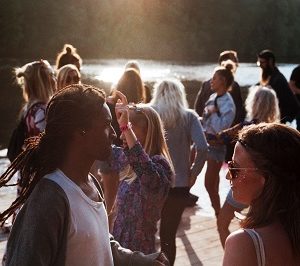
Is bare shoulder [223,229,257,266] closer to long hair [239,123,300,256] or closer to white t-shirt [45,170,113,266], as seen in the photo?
long hair [239,123,300,256]

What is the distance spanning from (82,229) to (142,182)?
1457 mm

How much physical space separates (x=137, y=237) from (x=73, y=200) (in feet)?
5.27

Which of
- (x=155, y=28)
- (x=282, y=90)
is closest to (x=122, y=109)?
(x=282, y=90)

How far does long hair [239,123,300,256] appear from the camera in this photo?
218 cm

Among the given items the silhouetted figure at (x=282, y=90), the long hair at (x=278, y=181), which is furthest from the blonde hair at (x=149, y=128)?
the silhouetted figure at (x=282, y=90)

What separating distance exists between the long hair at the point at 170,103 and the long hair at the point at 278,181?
319cm

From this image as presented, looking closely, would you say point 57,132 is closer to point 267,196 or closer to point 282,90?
point 267,196

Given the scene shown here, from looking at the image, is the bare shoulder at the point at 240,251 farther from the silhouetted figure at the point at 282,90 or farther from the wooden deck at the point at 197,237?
the silhouetted figure at the point at 282,90

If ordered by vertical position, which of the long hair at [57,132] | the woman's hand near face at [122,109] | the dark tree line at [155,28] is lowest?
the dark tree line at [155,28]

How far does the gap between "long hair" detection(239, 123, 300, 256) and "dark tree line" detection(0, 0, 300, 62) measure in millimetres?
55956

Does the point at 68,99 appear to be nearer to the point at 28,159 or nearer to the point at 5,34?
the point at 28,159

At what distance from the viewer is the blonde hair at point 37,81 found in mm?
5332

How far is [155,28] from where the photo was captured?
75062mm

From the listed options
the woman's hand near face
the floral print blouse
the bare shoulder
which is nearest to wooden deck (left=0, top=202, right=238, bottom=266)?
the floral print blouse
